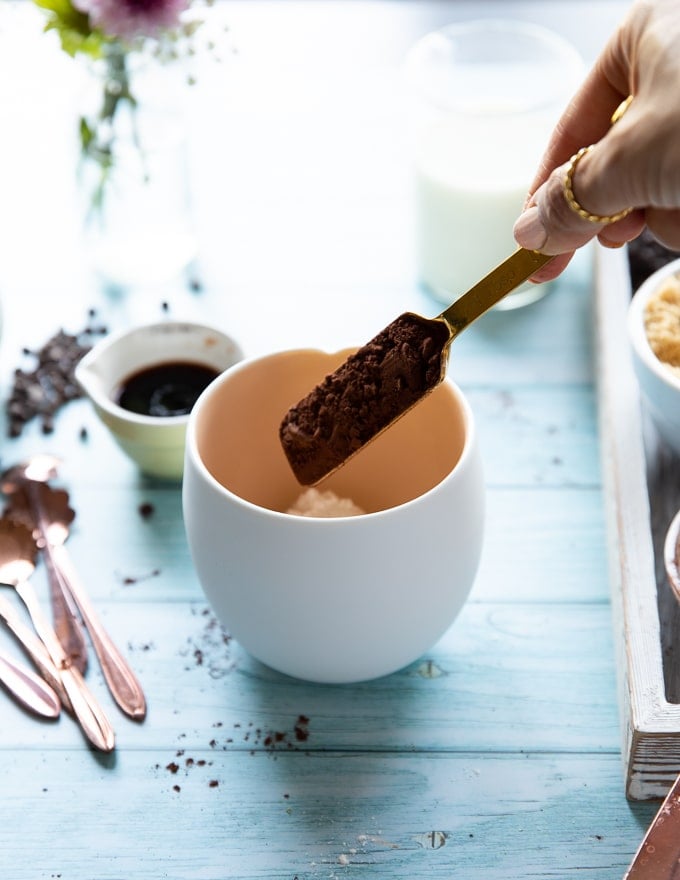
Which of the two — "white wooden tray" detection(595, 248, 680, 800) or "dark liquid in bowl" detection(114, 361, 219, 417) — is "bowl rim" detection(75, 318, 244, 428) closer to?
"dark liquid in bowl" detection(114, 361, 219, 417)

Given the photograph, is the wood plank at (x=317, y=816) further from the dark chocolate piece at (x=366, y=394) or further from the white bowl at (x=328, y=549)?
the dark chocolate piece at (x=366, y=394)

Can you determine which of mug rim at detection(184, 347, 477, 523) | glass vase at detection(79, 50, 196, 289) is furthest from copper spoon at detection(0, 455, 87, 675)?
glass vase at detection(79, 50, 196, 289)

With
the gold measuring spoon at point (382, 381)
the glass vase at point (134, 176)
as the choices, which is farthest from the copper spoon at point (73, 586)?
the glass vase at point (134, 176)

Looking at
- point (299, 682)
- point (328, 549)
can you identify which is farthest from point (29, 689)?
point (328, 549)

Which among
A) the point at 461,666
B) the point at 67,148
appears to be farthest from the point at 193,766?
the point at 67,148

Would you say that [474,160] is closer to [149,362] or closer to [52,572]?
[149,362]

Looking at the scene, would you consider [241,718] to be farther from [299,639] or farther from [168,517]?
[168,517]
